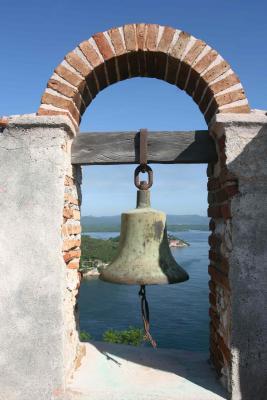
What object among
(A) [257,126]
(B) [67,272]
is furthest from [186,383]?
(A) [257,126]

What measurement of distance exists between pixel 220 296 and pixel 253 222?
65 centimetres

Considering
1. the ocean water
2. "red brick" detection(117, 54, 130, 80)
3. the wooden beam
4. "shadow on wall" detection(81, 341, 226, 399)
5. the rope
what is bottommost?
the ocean water

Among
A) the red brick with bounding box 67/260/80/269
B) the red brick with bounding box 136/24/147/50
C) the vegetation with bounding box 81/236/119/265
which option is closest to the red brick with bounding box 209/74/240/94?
the red brick with bounding box 136/24/147/50

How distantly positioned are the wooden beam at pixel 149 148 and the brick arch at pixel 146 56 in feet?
0.64

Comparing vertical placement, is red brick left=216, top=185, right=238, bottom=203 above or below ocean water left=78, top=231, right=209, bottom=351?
above

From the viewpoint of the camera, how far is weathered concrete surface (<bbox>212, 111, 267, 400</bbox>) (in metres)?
2.29

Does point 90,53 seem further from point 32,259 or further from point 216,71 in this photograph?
point 32,259

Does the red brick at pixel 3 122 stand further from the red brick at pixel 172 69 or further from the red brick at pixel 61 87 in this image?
the red brick at pixel 172 69

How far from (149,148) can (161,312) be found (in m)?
31.1

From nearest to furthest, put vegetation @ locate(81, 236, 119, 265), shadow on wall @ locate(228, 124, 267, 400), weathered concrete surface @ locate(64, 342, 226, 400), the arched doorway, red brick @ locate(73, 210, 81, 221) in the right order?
shadow on wall @ locate(228, 124, 267, 400) < weathered concrete surface @ locate(64, 342, 226, 400) < the arched doorway < red brick @ locate(73, 210, 81, 221) < vegetation @ locate(81, 236, 119, 265)

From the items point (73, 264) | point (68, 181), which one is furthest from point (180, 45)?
point (73, 264)

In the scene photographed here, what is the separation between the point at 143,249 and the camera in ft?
8.35

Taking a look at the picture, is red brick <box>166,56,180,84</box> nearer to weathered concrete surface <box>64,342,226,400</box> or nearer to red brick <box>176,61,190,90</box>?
red brick <box>176,61,190,90</box>

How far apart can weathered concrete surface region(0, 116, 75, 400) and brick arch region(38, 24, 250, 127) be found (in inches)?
9.8
